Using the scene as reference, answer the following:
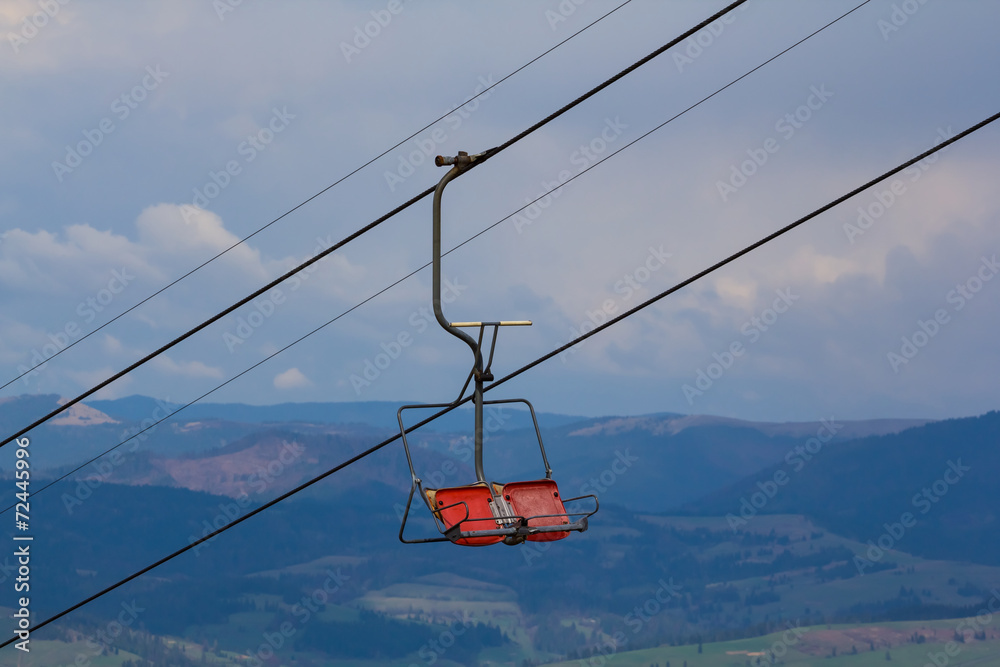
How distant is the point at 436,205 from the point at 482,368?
1569 mm

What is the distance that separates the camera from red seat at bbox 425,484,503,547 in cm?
983

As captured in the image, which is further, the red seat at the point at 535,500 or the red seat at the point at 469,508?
the red seat at the point at 535,500

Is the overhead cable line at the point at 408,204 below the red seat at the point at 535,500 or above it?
above

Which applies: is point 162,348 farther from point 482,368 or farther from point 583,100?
point 583,100

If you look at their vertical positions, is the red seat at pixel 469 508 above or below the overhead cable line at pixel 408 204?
below

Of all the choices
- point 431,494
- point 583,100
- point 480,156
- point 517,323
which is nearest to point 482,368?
point 517,323

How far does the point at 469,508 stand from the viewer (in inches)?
396

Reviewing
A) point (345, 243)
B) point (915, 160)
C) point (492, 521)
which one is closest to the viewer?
point (492, 521)

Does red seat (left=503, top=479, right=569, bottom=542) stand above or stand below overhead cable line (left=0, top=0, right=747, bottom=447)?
below

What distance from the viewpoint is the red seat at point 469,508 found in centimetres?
983

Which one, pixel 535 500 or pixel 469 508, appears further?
pixel 535 500

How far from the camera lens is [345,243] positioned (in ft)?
40.0

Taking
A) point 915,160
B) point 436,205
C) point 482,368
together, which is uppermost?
point 436,205

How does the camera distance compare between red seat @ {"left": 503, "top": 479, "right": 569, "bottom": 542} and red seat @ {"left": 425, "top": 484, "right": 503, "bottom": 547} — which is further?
red seat @ {"left": 503, "top": 479, "right": 569, "bottom": 542}
